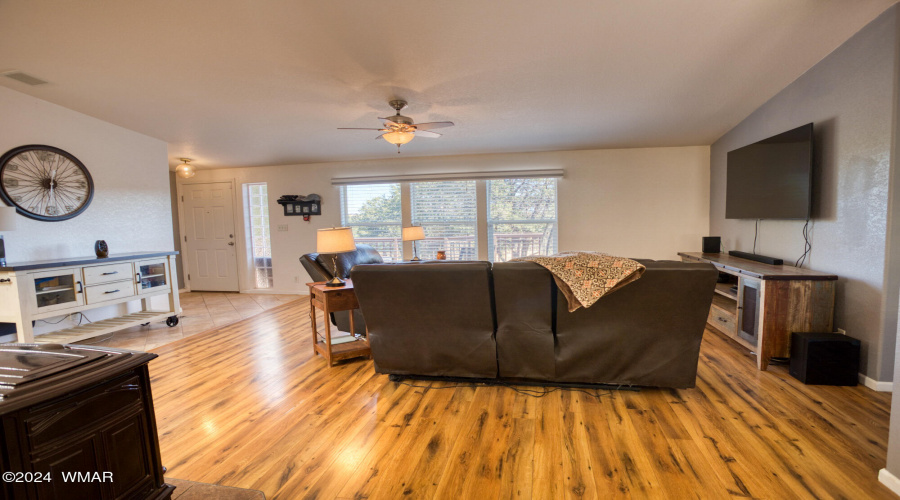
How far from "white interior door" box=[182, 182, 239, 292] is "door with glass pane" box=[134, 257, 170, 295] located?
2016mm

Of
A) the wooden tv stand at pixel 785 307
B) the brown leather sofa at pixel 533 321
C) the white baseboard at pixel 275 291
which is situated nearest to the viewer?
the brown leather sofa at pixel 533 321

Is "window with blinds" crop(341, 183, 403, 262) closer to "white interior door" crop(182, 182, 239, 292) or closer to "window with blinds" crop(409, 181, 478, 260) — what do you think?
"window with blinds" crop(409, 181, 478, 260)

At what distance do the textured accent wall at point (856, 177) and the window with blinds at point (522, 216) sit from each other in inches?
107

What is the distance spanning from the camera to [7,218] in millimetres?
3066

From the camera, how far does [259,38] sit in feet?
8.43

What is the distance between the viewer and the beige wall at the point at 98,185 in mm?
3447

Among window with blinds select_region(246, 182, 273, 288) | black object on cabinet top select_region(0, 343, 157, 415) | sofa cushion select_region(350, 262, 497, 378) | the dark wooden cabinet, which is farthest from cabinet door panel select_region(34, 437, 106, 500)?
window with blinds select_region(246, 182, 273, 288)

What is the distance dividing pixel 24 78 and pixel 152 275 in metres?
2.03

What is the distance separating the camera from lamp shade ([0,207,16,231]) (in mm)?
3043

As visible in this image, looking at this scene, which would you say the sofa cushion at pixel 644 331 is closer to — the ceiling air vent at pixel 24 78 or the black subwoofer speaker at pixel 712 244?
the black subwoofer speaker at pixel 712 244

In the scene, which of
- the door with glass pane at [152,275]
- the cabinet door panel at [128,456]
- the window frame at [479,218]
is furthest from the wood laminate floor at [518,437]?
the window frame at [479,218]

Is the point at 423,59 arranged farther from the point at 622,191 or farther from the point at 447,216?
the point at 622,191

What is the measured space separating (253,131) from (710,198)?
19.4 ft

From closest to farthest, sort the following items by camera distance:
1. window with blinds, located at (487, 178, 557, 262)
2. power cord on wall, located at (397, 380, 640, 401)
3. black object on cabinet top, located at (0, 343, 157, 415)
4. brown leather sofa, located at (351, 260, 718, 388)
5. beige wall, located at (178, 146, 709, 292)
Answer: black object on cabinet top, located at (0, 343, 157, 415) → brown leather sofa, located at (351, 260, 718, 388) → power cord on wall, located at (397, 380, 640, 401) → beige wall, located at (178, 146, 709, 292) → window with blinds, located at (487, 178, 557, 262)
